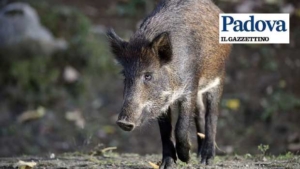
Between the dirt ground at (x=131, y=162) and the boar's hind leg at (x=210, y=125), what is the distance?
96mm

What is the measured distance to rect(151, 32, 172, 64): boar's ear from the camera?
7.29m

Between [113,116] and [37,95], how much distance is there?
134 cm

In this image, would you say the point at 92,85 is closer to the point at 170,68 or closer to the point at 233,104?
the point at 233,104

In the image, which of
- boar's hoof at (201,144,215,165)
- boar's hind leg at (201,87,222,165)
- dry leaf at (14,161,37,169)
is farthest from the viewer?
boar's hind leg at (201,87,222,165)

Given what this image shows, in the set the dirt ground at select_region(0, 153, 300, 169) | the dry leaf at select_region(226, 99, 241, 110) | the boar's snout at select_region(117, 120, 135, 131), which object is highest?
the dry leaf at select_region(226, 99, 241, 110)

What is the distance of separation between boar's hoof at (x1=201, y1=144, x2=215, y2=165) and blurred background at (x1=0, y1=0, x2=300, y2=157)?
345 cm

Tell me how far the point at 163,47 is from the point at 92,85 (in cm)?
645

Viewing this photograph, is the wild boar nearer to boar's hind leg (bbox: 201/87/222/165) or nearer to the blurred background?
boar's hind leg (bbox: 201/87/222/165)

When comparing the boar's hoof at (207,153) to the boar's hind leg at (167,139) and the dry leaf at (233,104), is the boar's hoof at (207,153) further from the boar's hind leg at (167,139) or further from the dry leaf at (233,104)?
the dry leaf at (233,104)

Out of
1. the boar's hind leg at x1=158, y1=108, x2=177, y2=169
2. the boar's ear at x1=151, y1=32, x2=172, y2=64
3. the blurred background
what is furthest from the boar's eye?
the blurred background

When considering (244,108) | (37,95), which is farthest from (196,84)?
(37,95)

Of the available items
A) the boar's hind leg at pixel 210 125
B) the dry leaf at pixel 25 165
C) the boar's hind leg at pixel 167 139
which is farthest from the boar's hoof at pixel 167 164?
the dry leaf at pixel 25 165

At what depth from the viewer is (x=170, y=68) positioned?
24.5ft

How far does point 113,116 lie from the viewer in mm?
13086
